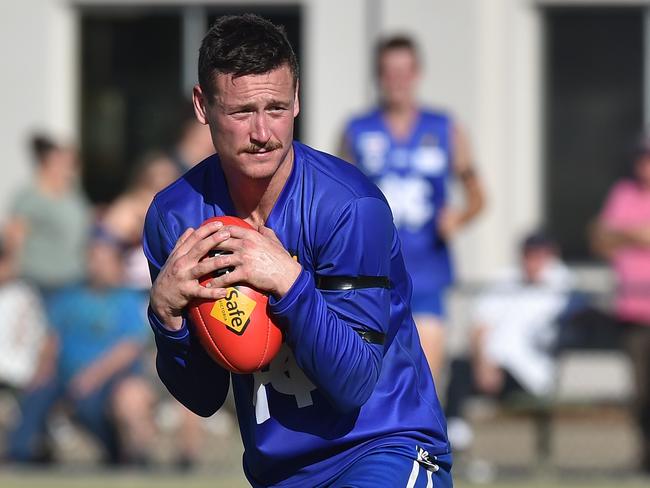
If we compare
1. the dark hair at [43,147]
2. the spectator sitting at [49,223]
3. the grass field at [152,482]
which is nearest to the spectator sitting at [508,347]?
the grass field at [152,482]

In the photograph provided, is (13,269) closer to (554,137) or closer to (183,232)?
(554,137)

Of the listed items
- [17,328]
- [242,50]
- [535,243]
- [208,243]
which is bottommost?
[17,328]

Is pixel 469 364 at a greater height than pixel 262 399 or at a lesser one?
lesser

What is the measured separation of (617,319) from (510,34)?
3.73 meters

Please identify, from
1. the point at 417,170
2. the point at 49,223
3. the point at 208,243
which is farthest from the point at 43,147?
the point at 208,243

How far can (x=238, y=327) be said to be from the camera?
3.65 meters

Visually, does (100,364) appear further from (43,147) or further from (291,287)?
(291,287)

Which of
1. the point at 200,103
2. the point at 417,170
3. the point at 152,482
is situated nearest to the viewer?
the point at 200,103

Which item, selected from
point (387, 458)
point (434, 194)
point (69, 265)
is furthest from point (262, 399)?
point (69, 265)

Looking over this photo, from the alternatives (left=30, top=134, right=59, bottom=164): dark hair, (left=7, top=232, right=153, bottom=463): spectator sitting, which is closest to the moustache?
(left=7, top=232, right=153, bottom=463): spectator sitting

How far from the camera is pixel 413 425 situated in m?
3.95

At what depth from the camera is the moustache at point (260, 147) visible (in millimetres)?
3660

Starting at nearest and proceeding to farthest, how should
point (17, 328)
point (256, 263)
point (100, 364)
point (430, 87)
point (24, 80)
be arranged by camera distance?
1. point (256, 263)
2. point (100, 364)
3. point (17, 328)
4. point (430, 87)
5. point (24, 80)

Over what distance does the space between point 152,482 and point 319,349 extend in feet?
18.3
